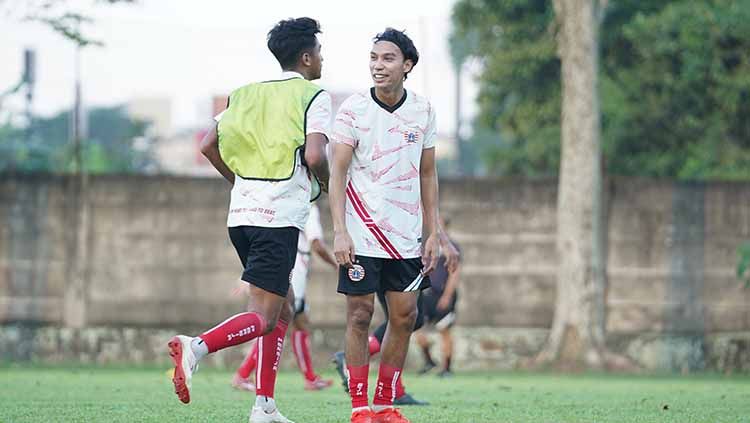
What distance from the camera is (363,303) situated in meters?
7.92

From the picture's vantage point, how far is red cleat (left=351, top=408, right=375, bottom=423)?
782cm

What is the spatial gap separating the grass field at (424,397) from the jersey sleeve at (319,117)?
1.87 metres

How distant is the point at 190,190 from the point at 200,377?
3.92 metres

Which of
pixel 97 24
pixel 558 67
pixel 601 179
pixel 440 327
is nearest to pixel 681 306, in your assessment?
pixel 601 179

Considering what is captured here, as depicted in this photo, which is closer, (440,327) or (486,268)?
(440,327)

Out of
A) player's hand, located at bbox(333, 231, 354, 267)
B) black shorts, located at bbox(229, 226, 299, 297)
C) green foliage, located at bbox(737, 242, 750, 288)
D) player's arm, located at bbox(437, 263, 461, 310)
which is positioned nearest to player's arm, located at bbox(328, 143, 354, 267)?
player's hand, located at bbox(333, 231, 354, 267)

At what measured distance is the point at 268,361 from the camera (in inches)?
321

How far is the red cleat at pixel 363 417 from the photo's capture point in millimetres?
7816

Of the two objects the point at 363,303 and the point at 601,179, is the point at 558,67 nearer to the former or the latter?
the point at 601,179

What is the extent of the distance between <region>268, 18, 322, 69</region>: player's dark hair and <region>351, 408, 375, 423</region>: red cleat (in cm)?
191

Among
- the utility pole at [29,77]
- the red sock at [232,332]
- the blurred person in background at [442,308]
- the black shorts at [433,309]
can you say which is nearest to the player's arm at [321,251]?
the blurred person in background at [442,308]

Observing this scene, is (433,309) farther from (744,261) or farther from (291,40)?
(291,40)

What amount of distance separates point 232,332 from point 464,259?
12.3 m

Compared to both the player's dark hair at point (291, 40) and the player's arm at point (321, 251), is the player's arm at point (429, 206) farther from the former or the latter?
the player's arm at point (321, 251)
